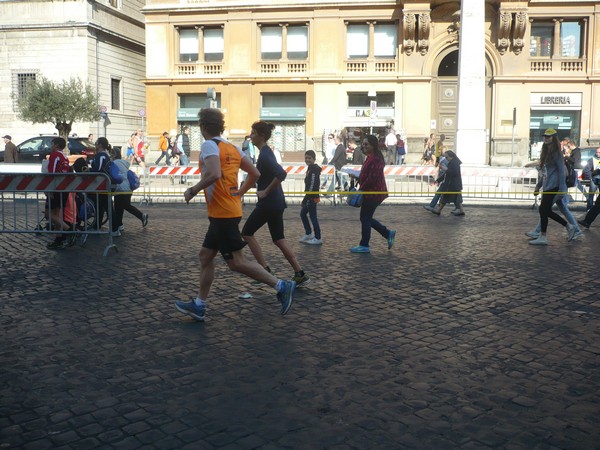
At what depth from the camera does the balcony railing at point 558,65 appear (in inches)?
1406

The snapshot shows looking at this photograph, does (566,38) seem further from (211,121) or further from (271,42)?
(211,121)

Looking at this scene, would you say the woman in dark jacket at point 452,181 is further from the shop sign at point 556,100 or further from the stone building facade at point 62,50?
the stone building facade at point 62,50

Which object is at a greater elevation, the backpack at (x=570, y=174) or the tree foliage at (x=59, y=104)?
the tree foliage at (x=59, y=104)

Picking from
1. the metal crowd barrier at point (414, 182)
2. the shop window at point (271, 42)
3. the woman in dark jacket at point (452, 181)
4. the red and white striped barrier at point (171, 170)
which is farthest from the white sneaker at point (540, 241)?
the shop window at point (271, 42)

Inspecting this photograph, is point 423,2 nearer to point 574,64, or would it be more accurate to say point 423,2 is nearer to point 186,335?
point 574,64

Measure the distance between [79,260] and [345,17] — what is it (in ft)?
97.1

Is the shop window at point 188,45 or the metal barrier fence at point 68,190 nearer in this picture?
the metal barrier fence at point 68,190

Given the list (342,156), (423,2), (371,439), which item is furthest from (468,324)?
(423,2)

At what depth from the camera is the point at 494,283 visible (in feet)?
27.6

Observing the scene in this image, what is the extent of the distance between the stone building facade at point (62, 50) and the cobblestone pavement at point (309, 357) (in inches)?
1283

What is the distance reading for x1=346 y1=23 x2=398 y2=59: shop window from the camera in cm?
3719

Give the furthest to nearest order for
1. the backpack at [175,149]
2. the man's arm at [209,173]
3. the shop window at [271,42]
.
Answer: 1. the shop window at [271,42]
2. the backpack at [175,149]
3. the man's arm at [209,173]

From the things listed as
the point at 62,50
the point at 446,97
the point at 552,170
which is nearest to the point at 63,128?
the point at 62,50

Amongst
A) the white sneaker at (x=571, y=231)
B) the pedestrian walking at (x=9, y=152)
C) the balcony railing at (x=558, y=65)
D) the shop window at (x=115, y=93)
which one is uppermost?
the balcony railing at (x=558, y=65)
